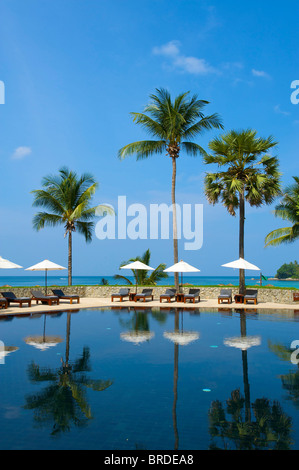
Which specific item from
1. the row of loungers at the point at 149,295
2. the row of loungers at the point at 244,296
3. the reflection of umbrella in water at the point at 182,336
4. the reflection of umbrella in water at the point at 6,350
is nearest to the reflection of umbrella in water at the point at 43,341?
the reflection of umbrella in water at the point at 6,350

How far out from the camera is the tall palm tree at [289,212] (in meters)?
21.8

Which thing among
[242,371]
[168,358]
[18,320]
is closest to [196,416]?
[242,371]

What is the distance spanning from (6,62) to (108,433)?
14707mm

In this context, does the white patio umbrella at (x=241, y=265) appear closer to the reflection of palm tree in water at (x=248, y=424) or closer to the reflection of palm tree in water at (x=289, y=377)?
the reflection of palm tree in water at (x=289, y=377)

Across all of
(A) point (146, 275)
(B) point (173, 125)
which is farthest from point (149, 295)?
(B) point (173, 125)

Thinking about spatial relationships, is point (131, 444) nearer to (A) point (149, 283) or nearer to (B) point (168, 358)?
(B) point (168, 358)

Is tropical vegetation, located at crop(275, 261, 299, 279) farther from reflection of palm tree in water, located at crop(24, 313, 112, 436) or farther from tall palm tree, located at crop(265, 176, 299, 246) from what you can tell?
reflection of palm tree in water, located at crop(24, 313, 112, 436)

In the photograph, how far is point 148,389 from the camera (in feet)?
19.1

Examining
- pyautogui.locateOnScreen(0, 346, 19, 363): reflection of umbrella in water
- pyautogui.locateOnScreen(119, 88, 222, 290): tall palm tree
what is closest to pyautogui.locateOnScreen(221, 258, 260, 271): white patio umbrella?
pyautogui.locateOnScreen(119, 88, 222, 290): tall palm tree

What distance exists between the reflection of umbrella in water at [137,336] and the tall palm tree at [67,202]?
1469cm

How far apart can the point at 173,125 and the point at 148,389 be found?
58.9 feet

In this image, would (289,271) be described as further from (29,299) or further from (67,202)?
(29,299)

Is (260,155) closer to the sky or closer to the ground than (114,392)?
closer to the sky

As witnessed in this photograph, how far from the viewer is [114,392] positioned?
5676 mm
